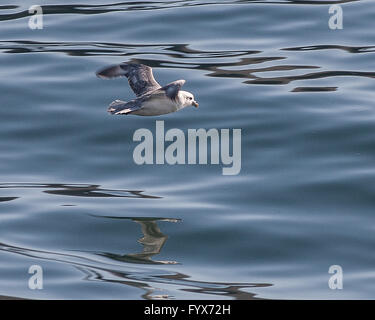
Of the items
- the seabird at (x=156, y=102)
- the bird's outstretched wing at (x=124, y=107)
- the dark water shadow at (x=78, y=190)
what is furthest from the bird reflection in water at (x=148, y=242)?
the bird's outstretched wing at (x=124, y=107)

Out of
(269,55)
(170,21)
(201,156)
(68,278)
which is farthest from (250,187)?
(170,21)

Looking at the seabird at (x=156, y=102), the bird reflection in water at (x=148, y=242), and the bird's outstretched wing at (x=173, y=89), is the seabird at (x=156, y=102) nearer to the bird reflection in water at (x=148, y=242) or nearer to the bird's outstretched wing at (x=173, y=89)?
the bird's outstretched wing at (x=173, y=89)

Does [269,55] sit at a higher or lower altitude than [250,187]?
higher

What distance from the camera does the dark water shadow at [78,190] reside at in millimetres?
19344

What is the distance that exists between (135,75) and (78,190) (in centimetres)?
302

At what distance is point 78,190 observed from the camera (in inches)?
778

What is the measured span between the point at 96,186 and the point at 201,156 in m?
1.95

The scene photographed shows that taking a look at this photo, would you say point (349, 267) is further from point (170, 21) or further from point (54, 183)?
point (170, 21)
